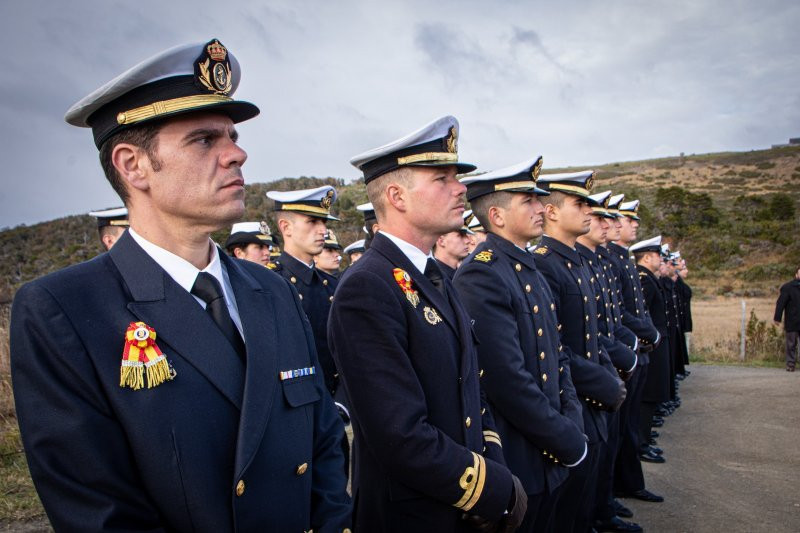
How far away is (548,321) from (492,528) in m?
1.45

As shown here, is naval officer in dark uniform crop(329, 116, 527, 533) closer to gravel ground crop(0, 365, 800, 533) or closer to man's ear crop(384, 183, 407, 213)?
man's ear crop(384, 183, 407, 213)

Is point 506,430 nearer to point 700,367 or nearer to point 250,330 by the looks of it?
point 250,330

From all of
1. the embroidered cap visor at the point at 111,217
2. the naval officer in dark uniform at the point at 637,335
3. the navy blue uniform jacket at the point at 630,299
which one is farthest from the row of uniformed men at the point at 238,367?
the navy blue uniform jacket at the point at 630,299

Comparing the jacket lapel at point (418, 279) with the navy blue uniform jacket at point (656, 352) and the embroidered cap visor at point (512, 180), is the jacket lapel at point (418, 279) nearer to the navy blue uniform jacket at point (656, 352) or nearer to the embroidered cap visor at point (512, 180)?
the embroidered cap visor at point (512, 180)

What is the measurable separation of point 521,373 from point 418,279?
0.88 meters

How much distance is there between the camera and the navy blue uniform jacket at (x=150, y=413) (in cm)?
143

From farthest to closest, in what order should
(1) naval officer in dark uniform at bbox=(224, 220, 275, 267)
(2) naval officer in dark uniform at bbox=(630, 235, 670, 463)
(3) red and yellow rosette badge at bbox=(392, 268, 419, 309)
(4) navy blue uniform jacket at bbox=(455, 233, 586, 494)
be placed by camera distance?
(2) naval officer in dark uniform at bbox=(630, 235, 670, 463)
(1) naval officer in dark uniform at bbox=(224, 220, 275, 267)
(4) navy blue uniform jacket at bbox=(455, 233, 586, 494)
(3) red and yellow rosette badge at bbox=(392, 268, 419, 309)

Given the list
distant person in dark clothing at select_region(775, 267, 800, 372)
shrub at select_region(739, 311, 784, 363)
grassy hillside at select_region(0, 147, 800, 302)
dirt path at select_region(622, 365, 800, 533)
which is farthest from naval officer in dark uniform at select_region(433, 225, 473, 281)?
grassy hillside at select_region(0, 147, 800, 302)

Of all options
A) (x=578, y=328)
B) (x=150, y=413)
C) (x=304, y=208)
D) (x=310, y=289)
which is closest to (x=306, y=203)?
(x=304, y=208)

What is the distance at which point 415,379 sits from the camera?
2.29m

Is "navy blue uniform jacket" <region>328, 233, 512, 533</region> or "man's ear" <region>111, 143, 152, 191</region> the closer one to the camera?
"man's ear" <region>111, 143, 152, 191</region>

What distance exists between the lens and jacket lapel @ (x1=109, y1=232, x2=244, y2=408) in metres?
1.60

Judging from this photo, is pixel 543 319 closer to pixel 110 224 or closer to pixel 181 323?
pixel 181 323

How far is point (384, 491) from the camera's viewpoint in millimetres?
2408
